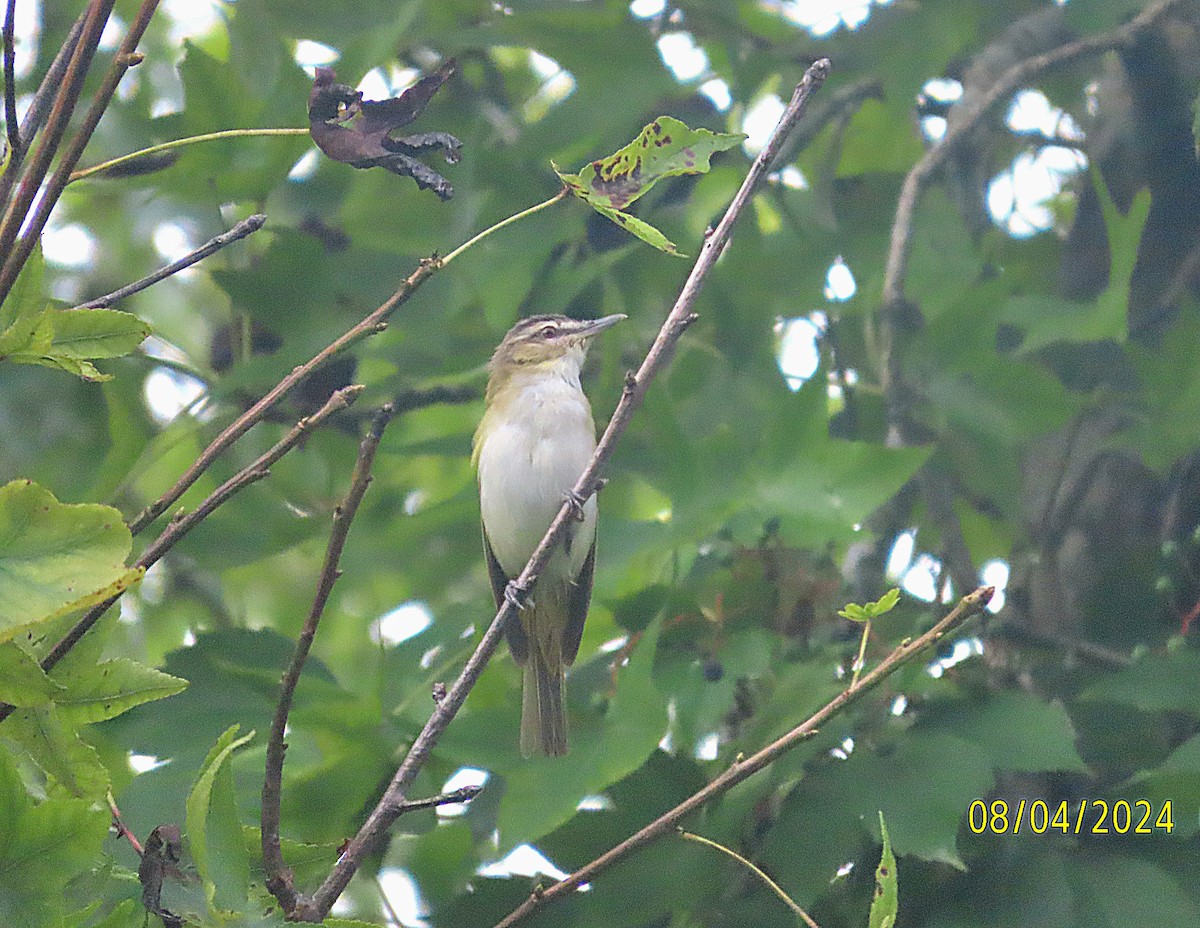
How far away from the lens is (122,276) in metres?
6.39

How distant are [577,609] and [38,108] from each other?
144 inches

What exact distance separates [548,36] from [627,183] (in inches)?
110

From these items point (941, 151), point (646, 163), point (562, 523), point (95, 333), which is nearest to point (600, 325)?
point (941, 151)

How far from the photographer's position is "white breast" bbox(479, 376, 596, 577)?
541 cm

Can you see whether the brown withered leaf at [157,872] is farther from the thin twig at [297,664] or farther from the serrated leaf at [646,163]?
the serrated leaf at [646,163]

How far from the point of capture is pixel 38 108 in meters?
1.98

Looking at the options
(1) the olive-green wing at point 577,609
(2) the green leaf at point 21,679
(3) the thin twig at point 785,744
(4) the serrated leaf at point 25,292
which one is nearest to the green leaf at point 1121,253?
(1) the olive-green wing at point 577,609

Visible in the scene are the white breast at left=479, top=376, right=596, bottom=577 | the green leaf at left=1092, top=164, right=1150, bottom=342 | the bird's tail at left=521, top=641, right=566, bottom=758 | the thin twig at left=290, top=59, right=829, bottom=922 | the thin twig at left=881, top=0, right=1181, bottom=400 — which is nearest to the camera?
the thin twig at left=290, top=59, right=829, bottom=922

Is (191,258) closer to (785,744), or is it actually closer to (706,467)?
(785,744)

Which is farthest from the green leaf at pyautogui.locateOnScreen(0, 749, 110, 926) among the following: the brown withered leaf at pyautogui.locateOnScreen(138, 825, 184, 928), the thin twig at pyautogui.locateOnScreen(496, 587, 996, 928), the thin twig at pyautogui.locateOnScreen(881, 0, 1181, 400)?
the thin twig at pyautogui.locateOnScreen(881, 0, 1181, 400)

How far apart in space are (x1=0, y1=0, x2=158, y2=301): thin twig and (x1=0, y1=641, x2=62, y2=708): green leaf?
1.52 ft

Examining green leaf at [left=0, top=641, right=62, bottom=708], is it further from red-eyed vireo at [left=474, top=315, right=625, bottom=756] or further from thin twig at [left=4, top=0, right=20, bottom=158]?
red-eyed vireo at [left=474, top=315, right=625, bottom=756]

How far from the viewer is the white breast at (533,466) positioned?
541 centimetres

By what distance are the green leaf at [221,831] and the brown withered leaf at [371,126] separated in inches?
31.7
